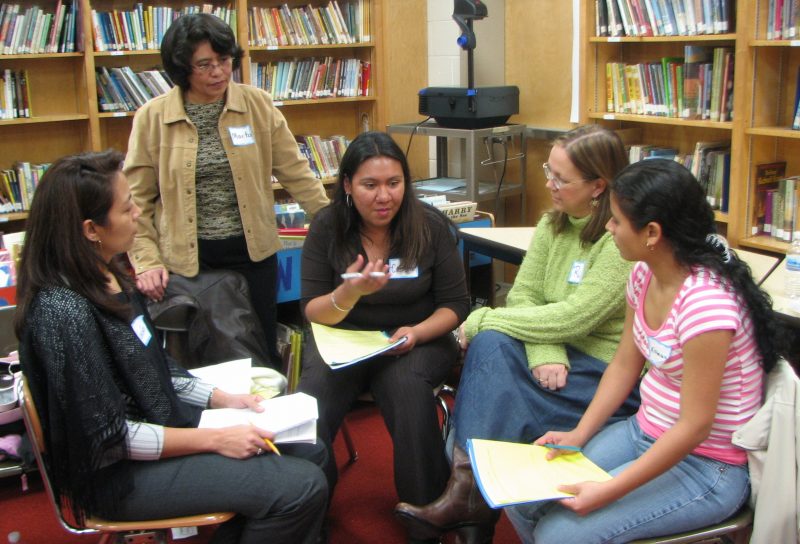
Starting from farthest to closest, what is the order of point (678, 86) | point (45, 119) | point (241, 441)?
1. point (45, 119)
2. point (678, 86)
3. point (241, 441)

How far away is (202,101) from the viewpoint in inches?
113

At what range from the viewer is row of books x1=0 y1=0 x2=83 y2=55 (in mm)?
3861

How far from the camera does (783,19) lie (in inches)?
126

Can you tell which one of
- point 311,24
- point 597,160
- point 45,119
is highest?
point 311,24

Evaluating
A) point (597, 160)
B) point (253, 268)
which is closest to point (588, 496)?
point (597, 160)

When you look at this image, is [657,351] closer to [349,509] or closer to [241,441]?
[241,441]

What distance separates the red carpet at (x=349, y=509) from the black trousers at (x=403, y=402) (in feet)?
0.60

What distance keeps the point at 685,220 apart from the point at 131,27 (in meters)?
3.38

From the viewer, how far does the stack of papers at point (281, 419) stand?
1823 mm

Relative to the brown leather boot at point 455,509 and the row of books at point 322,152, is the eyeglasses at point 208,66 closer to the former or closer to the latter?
the brown leather boot at point 455,509

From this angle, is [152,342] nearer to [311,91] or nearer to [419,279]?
[419,279]

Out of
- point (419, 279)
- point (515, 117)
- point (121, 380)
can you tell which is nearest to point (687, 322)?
point (419, 279)

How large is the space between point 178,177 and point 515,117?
2561 millimetres

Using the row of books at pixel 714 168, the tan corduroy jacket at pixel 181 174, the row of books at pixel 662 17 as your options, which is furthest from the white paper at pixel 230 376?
the row of books at pixel 662 17
